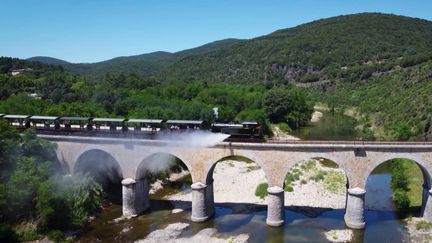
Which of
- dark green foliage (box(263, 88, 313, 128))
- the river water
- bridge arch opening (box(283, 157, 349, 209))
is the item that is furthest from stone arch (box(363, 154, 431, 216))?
dark green foliage (box(263, 88, 313, 128))

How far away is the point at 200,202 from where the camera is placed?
136 feet

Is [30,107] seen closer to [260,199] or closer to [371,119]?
[260,199]

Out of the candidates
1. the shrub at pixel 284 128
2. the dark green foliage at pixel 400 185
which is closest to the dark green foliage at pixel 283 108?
the shrub at pixel 284 128

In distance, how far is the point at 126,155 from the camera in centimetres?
4441

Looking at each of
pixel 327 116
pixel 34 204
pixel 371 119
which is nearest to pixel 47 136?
pixel 34 204

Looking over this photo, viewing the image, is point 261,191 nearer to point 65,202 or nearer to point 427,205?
point 427,205

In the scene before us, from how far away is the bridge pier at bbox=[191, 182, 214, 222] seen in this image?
135ft

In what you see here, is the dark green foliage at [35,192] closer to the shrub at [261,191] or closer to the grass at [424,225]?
the shrub at [261,191]

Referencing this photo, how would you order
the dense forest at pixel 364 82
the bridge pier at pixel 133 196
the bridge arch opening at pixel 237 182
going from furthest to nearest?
the dense forest at pixel 364 82 → the bridge arch opening at pixel 237 182 → the bridge pier at pixel 133 196

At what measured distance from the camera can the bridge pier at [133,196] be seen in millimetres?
43500

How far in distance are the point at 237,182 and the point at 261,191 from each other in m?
5.83

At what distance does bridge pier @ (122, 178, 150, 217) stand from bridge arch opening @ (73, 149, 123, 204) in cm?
507

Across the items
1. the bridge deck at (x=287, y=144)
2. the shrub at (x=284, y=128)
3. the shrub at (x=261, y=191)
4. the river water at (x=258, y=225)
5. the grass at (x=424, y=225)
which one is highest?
the bridge deck at (x=287, y=144)

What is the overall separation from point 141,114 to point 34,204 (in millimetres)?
31814
